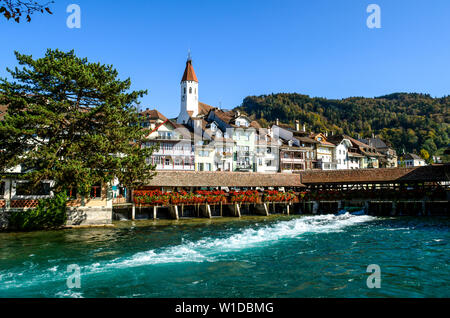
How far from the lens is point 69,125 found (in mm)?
28609

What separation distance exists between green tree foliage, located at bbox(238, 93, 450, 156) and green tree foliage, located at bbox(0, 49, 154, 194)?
12576cm

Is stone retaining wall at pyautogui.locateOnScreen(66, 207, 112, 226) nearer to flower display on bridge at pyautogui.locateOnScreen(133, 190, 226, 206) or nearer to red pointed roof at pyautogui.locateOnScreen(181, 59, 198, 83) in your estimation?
flower display on bridge at pyautogui.locateOnScreen(133, 190, 226, 206)

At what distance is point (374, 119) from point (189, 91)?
127 meters

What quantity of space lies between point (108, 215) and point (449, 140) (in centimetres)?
15835

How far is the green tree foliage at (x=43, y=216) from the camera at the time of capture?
2728cm

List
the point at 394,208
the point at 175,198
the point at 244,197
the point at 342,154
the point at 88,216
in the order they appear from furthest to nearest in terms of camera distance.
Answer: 1. the point at 342,154
2. the point at 244,197
3. the point at 394,208
4. the point at 175,198
5. the point at 88,216

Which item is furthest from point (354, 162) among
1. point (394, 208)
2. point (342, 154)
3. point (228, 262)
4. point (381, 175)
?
point (228, 262)

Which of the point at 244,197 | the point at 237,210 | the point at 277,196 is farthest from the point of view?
the point at 277,196

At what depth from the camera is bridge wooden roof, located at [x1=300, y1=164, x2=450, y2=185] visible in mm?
40053

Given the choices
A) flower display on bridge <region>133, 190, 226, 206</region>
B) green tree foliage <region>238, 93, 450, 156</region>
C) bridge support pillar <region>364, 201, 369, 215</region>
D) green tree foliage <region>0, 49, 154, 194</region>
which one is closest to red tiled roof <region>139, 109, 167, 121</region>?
flower display on bridge <region>133, 190, 226, 206</region>

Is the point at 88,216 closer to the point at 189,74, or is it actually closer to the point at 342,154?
the point at 189,74

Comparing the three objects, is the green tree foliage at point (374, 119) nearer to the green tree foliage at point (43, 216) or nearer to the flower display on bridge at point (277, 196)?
the flower display on bridge at point (277, 196)
